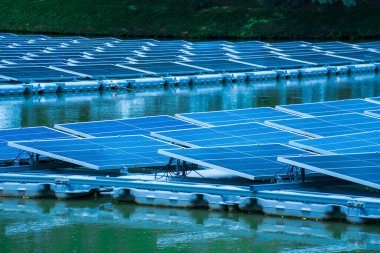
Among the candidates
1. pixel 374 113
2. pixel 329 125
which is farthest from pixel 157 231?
pixel 374 113

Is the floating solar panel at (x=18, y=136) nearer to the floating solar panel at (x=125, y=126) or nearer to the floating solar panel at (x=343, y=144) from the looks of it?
the floating solar panel at (x=125, y=126)

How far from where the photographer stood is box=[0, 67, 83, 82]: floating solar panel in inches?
1700

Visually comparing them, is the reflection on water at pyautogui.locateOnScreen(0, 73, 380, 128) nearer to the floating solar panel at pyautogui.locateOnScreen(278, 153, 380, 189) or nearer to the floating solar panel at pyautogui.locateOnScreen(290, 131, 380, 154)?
the floating solar panel at pyautogui.locateOnScreen(290, 131, 380, 154)

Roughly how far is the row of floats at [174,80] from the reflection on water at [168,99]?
589 millimetres

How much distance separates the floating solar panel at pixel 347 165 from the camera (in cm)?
1975

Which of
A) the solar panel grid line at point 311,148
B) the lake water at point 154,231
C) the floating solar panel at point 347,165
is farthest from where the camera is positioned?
the solar panel grid line at point 311,148

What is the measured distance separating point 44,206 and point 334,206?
582 centimetres

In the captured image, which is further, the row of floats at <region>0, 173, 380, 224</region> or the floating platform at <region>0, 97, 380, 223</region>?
the floating platform at <region>0, 97, 380, 223</region>

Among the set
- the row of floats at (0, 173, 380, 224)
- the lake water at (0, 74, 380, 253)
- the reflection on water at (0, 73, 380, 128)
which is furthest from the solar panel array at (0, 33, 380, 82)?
the lake water at (0, 74, 380, 253)

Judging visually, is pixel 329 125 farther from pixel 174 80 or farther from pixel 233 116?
pixel 174 80

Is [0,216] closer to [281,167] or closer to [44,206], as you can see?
[44,206]

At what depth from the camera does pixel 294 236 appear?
18.8 m

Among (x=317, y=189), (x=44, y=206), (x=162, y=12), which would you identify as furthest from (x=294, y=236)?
(x=162, y=12)

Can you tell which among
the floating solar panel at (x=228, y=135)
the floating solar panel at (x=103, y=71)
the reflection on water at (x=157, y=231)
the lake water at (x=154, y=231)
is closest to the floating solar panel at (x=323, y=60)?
the floating solar panel at (x=103, y=71)
